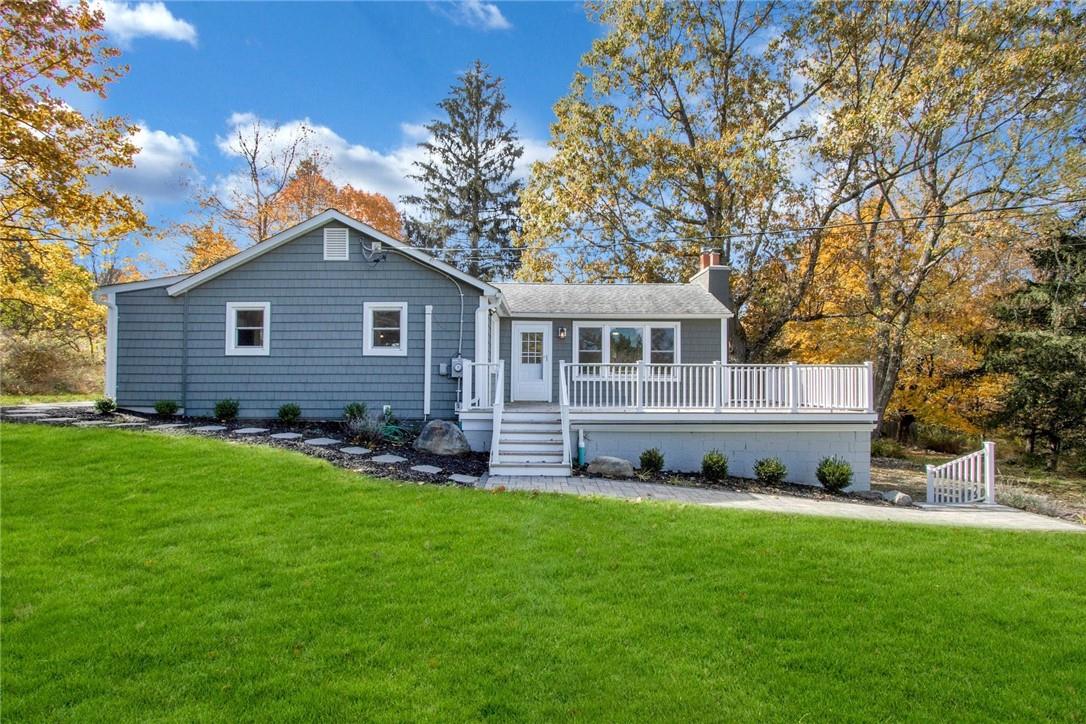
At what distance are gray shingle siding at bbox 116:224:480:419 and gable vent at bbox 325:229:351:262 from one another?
0.14 metres

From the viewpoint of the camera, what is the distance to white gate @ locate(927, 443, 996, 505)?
32.8 ft

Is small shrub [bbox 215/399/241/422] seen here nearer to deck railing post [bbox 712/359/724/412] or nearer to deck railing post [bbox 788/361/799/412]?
deck railing post [bbox 712/359/724/412]

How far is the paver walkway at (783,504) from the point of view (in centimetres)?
745

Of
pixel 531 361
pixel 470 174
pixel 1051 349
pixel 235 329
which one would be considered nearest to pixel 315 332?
pixel 235 329

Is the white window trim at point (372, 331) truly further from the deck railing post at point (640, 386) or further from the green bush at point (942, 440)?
the green bush at point (942, 440)

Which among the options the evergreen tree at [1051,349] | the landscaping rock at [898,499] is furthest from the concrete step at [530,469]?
the evergreen tree at [1051,349]

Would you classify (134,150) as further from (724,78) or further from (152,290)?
(724,78)

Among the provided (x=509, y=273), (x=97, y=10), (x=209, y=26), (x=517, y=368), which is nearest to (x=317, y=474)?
(x=517, y=368)

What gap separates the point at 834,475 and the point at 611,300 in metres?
6.65

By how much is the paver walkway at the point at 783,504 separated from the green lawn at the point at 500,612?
1.12m

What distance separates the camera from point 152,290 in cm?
1167

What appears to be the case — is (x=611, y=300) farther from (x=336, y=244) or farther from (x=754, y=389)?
(x=336, y=244)

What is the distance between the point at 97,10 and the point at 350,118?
20.2 ft

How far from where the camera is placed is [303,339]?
11.8 m
